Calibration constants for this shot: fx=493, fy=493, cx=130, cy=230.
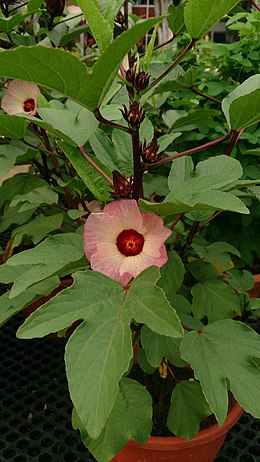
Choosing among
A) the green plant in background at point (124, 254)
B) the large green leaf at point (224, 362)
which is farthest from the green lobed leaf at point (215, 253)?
the large green leaf at point (224, 362)

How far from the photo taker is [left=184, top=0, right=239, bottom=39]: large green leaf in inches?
20.5

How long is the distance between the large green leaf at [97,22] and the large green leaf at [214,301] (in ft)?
1.44

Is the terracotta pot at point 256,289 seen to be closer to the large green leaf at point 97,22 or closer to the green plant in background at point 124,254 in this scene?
the green plant in background at point 124,254

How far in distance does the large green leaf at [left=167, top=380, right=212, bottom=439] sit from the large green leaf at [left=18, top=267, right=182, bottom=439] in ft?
0.81

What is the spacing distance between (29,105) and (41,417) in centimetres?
55

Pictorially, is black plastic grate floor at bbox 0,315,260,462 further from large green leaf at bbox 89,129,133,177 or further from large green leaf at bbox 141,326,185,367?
large green leaf at bbox 89,129,133,177

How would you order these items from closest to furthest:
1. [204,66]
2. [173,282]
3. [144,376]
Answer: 1. [173,282]
2. [144,376]
3. [204,66]

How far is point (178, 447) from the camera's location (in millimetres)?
701

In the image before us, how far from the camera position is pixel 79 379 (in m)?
0.47

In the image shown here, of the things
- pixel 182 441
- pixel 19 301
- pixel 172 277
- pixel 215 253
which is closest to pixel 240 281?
pixel 215 253

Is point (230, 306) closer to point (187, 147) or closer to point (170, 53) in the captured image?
point (187, 147)

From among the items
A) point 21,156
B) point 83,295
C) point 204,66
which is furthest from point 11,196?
point 204,66

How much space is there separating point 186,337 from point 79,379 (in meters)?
0.21

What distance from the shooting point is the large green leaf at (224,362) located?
562 mm
